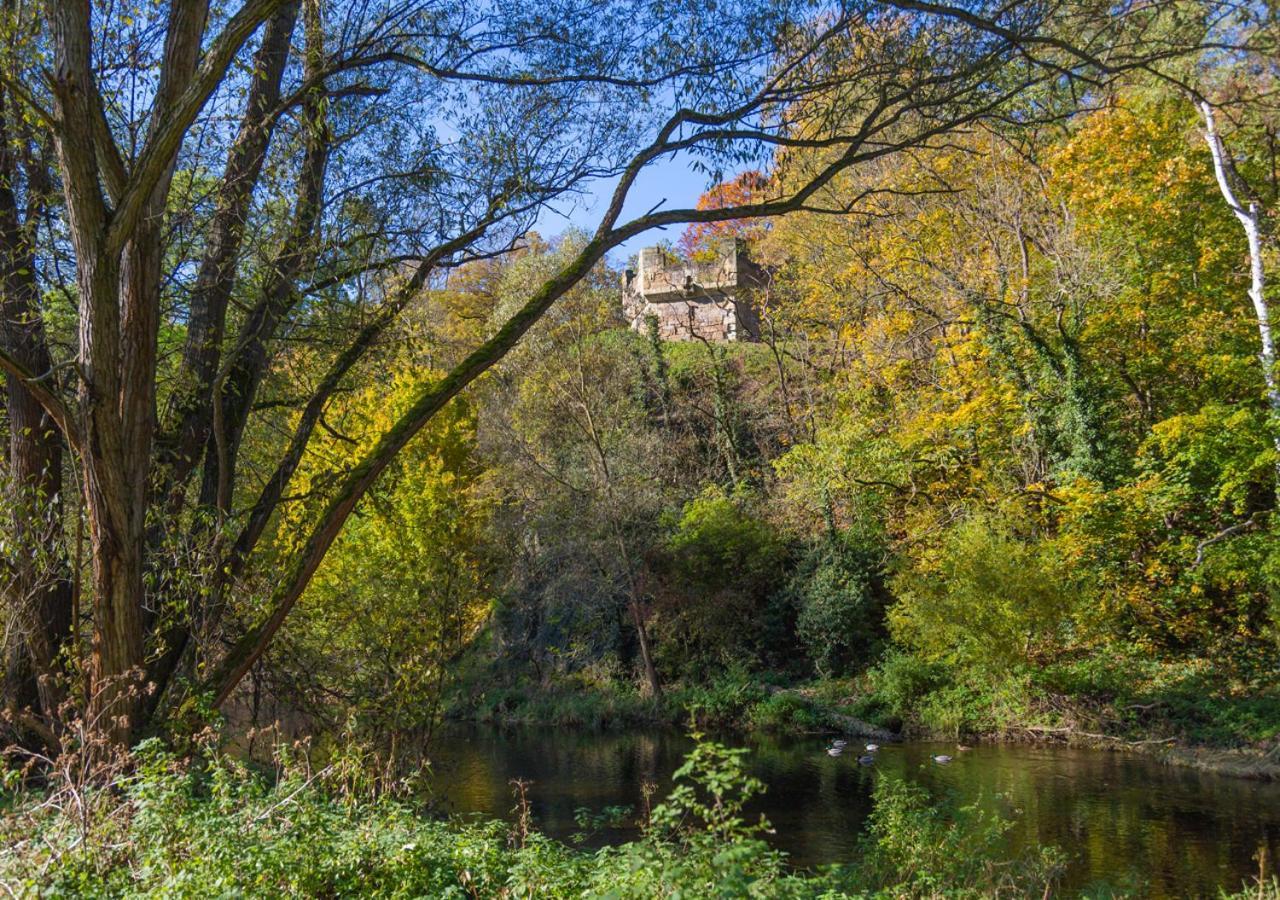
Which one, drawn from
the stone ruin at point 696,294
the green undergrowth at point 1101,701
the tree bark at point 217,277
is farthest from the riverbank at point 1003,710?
the stone ruin at point 696,294

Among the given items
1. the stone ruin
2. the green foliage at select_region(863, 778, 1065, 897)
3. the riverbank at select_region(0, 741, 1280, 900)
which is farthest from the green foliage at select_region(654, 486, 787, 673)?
the riverbank at select_region(0, 741, 1280, 900)

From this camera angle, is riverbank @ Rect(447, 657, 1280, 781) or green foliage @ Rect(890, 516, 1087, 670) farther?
green foliage @ Rect(890, 516, 1087, 670)

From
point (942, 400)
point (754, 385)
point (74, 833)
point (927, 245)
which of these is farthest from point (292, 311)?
point (754, 385)

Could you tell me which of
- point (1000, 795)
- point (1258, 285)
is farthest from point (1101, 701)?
point (1000, 795)

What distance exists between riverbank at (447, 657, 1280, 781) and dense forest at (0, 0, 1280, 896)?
3.6 inches

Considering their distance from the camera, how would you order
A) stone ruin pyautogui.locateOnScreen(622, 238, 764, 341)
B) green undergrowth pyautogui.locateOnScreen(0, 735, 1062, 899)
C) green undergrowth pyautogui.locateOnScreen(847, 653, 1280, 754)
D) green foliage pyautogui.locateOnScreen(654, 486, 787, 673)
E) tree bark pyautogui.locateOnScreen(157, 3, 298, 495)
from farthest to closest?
stone ruin pyautogui.locateOnScreen(622, 238, 764, 341) < green foliage pyautogui.locateOnScreen(654, 486, 787, 673) < green undergrowth pyautogui.locateOnScreen(847, 653, 1280, 754) < tree bark pyautogui.locateOnScreen(157, 3, 298, 495) < green undergrowth pyautogui.locateOnScreen(0, 735, 1062, 899)

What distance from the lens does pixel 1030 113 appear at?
7.90 meters

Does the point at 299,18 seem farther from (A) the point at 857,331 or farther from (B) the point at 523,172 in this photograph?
(A) the point at 857,331

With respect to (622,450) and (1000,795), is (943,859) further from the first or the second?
(622,450)

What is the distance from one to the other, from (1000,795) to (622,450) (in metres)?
15.1

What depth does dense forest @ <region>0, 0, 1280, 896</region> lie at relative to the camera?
16.4ft

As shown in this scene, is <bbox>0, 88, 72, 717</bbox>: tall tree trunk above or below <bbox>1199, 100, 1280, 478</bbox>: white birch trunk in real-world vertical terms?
below

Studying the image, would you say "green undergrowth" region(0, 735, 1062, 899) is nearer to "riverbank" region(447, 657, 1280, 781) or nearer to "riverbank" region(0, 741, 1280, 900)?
"riverbank" region(0, 741, 1280, 900)

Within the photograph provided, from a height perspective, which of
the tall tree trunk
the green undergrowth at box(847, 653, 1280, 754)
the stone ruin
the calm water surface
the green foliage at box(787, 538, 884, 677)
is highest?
the stone ruin
